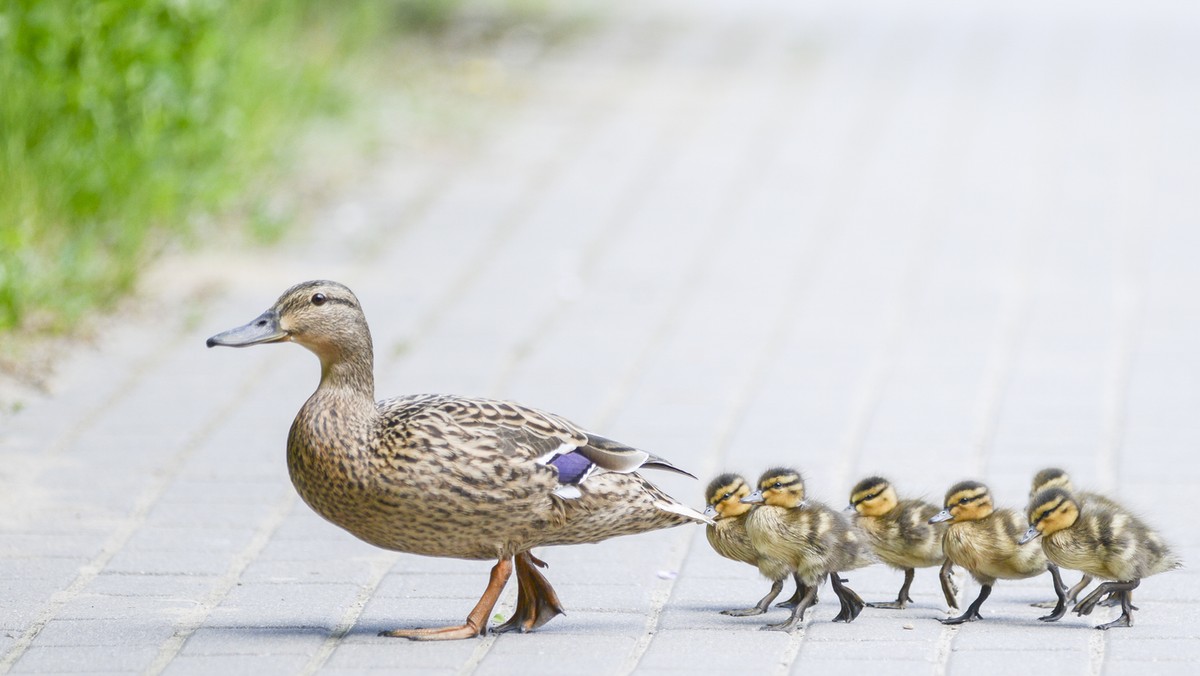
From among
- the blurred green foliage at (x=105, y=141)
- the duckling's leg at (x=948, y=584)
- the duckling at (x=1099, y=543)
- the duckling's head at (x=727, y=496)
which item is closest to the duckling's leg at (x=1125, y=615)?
the duckling at (x=1099, y=543)

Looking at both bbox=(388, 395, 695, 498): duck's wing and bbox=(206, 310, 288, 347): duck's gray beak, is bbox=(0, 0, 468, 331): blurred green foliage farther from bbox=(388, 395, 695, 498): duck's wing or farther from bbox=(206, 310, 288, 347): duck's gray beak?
bbox=(388, 395, 695, 498): duck's wing

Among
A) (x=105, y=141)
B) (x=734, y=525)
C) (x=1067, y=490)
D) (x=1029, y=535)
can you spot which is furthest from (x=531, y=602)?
(x=105, y=141)

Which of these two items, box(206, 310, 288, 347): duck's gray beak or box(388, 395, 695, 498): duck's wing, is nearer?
box(388, 395, 695, 498): duck's wing

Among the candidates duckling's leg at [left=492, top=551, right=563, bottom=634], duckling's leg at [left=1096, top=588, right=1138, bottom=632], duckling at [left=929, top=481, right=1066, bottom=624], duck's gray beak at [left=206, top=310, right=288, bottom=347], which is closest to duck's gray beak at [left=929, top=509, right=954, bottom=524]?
duckling at [left=929, top=481, right=1066, bottom=624]

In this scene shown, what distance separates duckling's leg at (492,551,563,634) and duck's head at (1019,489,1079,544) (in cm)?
135

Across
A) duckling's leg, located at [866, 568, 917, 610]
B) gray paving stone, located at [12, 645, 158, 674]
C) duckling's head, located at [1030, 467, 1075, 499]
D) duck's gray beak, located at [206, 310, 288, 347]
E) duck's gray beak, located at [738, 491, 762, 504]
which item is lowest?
gray paving stone, located at [12, 645, 158, 674]

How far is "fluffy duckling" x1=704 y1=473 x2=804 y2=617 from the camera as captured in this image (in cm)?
572

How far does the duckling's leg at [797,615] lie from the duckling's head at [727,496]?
304 mm

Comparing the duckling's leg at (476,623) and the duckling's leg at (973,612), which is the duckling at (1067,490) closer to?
the duckling's leg at (973,612)

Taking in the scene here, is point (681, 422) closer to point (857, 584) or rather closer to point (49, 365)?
point (857, 584)

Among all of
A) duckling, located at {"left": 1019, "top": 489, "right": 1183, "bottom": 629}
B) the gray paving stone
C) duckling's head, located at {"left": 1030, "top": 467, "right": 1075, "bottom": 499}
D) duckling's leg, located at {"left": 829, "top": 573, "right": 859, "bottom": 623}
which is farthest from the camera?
duckling's head, located at {"left": 1030, "top": 467, "right": 1075, "bottom": 499}

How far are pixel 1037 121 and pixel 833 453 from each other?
622cm

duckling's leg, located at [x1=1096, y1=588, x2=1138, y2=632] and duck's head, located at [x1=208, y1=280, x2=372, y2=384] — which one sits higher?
duck's head, located at [x1=208, y1=280, x2=372, y2=384]

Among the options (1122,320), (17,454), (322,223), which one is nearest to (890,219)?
(1122,320)
